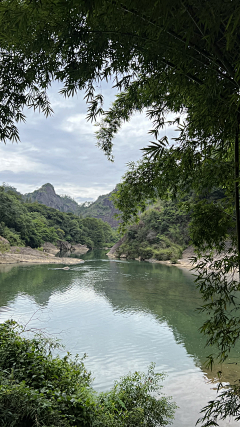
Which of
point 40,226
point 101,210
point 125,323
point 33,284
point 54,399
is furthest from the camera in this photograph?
point 101,210

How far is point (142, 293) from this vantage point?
11711 millimetres

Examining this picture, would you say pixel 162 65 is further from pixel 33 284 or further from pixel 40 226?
pixel 40 226

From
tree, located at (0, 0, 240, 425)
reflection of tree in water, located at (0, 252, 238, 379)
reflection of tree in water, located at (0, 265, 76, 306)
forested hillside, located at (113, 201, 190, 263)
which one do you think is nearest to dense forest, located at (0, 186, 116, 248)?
forested hillside, located at (113, 201, 190, 263)

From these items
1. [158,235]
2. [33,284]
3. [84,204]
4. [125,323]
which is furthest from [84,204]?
[125,323]

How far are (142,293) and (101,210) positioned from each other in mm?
82506

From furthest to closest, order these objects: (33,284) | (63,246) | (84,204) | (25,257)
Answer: (84,204)
(63,246)
(25,257)
(33,284)

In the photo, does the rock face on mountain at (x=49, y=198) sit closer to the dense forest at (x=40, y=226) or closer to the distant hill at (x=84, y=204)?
the distant hill at (x=84, y=204)

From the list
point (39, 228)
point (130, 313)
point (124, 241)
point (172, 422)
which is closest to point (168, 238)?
point (124, 241)

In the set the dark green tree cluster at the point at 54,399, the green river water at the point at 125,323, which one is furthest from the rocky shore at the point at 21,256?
the dark green tree cluster at the point at 54,399

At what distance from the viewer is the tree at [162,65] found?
1.39m

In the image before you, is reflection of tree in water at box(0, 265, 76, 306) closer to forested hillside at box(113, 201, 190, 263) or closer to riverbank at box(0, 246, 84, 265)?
riverbank at box(0, 246, 84, 265)

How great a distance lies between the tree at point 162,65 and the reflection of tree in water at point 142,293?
4.08m

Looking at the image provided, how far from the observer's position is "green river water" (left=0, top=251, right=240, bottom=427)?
4707 mm

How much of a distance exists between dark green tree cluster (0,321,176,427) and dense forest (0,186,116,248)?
907 inches
